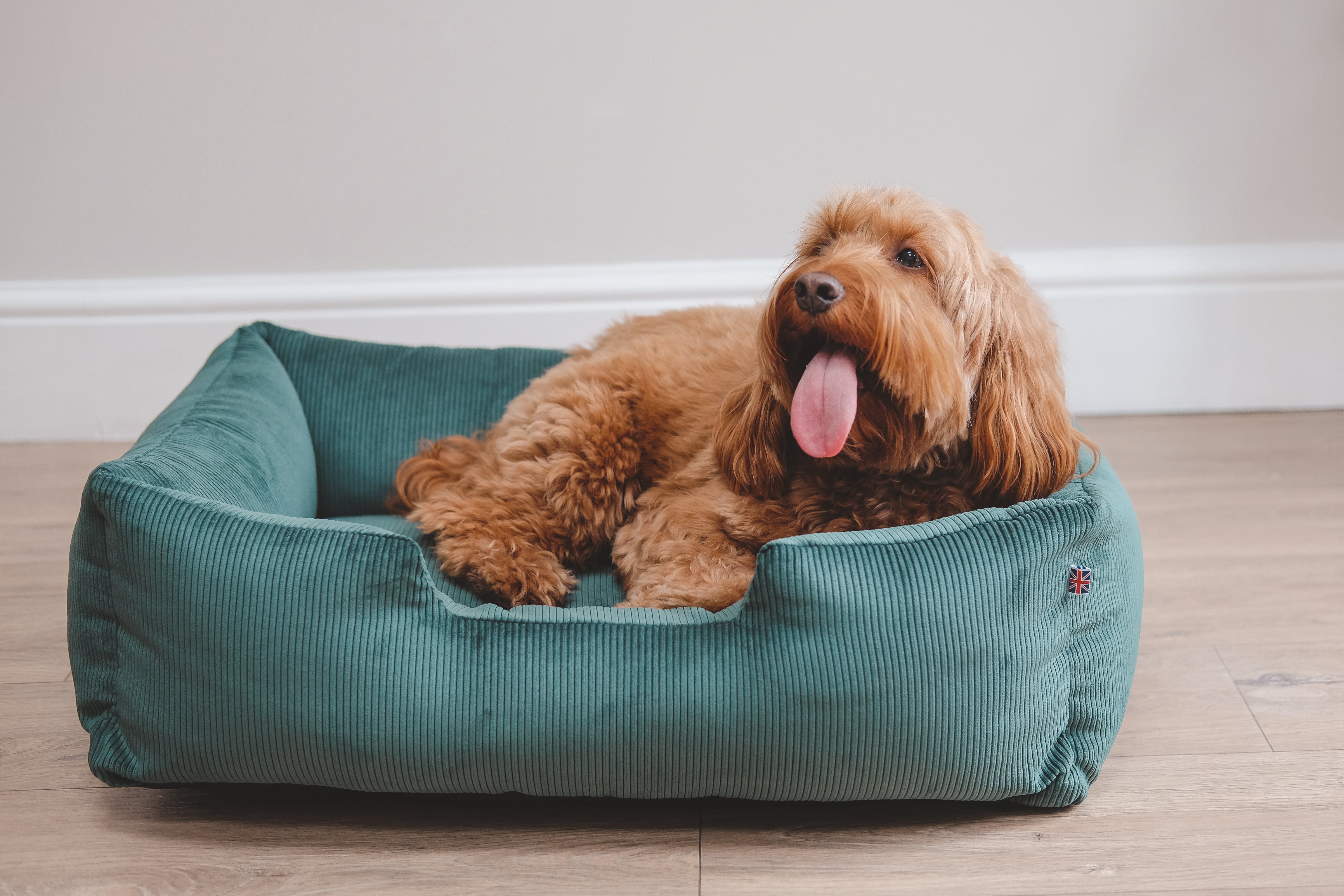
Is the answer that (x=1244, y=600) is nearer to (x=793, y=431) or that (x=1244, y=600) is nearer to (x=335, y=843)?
(x=793, y=431)

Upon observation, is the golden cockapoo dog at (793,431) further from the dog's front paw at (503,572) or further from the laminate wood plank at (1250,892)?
the laminate wood plank at (1250,892)

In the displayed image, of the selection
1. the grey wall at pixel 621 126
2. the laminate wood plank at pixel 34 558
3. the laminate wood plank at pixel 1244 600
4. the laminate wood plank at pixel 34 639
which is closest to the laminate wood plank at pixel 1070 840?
the laminate wood plank at pixel 1244 600

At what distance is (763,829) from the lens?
71.7 inches

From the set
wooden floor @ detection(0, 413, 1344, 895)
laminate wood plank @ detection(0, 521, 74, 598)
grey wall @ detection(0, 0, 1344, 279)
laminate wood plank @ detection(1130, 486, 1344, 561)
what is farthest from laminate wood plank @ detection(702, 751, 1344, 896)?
grey wall @ detection(0, 0, 1344, 279)

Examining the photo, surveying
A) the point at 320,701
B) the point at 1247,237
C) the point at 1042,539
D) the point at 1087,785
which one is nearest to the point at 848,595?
the point at 1042,539

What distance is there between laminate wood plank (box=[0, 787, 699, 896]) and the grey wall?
91.5 inches

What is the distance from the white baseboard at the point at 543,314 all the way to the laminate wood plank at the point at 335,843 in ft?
7.26

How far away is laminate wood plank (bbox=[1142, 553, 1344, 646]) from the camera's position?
8.07 ft

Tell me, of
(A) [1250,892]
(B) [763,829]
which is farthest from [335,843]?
(A) [1250,892]

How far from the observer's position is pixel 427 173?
3730 mm

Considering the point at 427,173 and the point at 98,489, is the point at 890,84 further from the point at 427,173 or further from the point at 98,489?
the point at 98,489

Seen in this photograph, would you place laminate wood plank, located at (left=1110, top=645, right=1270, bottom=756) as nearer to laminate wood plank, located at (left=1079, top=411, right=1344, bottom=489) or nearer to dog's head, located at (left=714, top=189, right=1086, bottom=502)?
dog's head, located at (left=714, top=189, right=1086, bottom=502)

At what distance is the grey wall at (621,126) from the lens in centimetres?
361

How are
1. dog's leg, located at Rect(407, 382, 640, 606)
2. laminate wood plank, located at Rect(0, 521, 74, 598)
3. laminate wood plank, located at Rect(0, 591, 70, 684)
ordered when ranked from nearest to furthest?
dog's leg, located at Rect(407, 382, 640, 606), laminate wood plank, located at Rect(0, 591, 70, 684), laminate wood plank, located at Rect(0, 521, 74, 598)
